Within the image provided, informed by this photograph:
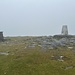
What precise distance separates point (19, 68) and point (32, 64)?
3.04 m

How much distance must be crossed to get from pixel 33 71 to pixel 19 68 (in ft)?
9.97

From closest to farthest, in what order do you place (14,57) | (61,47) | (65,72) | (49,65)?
(65,72)
(49,65)
(14,57)
(61,47)

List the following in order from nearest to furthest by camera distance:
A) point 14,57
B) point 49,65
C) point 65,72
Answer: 1. point 65,72
2. point 49,65
3. point 14,57

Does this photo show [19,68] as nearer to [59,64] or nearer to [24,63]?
[24,63]

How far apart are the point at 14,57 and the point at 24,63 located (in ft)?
18.1

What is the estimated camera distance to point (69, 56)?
168 feet

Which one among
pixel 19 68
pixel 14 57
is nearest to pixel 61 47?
pixel 14 57

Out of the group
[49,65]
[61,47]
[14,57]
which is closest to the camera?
[49,65]

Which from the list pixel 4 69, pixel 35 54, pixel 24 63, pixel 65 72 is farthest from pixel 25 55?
pixel 65 72

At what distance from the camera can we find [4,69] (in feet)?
142

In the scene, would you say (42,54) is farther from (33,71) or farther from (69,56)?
(33,71)

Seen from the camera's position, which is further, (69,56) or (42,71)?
(69,56)

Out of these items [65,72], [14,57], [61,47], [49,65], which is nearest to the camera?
[65,72]

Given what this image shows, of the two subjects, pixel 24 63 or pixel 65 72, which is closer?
pixel 65 72
